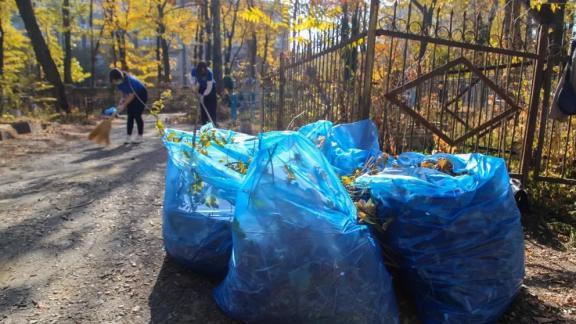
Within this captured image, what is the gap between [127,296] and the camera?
7.82ft

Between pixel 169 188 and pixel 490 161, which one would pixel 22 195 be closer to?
pixel 169 188

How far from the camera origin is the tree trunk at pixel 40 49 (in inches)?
462

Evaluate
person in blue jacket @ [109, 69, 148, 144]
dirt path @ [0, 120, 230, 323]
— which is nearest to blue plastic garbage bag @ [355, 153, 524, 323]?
dirt path @ [0, 120, 230, 323]

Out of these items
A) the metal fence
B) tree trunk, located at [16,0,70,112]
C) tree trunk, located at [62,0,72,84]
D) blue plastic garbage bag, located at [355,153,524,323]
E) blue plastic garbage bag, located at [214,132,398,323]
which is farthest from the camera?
tree trunk, located at [62,0,72,84]

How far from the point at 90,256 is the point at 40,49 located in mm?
11910

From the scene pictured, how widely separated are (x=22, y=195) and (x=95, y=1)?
24.8 m

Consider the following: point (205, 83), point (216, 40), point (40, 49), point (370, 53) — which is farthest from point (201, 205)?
point (40, 49)

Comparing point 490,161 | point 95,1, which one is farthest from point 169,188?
point 95,1

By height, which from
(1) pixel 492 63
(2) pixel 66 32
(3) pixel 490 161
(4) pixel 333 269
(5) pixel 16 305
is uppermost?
(2) pixel 66 32

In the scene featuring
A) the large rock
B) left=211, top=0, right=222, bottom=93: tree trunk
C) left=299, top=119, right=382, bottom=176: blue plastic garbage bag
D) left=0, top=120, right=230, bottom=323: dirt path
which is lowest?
left=0, top=120, right=230, bottom=323: dirt path

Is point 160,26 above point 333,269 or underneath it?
above

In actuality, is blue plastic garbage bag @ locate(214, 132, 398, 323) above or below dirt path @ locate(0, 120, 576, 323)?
above

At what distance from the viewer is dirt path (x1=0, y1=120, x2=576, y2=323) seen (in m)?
2.23

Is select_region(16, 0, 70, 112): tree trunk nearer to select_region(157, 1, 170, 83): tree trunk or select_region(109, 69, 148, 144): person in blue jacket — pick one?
select_region(109, 69, 148, 144): person in blue jacket
